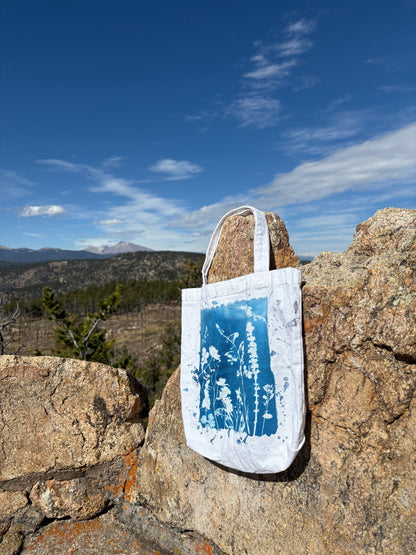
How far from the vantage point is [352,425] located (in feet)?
7.36

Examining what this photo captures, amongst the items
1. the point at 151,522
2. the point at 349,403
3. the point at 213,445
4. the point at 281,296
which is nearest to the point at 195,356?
the point at 213,445

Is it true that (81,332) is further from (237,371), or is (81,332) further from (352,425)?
(352,425)

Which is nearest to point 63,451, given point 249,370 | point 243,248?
point 249,370

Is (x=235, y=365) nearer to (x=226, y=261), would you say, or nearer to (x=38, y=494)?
(x=226, y=261)

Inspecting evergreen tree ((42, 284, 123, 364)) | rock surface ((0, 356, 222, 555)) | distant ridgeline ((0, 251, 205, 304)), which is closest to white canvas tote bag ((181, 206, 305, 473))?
rock surface ((0, 356, 222, 555))

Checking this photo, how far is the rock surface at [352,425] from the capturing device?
2096 millimetres

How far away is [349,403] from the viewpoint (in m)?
2.26

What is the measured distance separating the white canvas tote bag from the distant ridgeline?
8214cm

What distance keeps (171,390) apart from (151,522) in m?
1.19

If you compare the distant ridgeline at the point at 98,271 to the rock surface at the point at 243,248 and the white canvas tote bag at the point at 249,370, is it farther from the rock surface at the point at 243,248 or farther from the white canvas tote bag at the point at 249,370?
the white canvas tote bag at the point at 249,370

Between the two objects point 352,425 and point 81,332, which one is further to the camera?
point 81,332

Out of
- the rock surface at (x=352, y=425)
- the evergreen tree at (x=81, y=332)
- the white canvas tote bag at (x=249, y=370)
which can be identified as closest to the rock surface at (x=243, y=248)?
the white canvas tote bag at (x=249, y=370)

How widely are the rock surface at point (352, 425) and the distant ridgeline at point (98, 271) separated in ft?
271

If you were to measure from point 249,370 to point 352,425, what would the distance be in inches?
29.1
